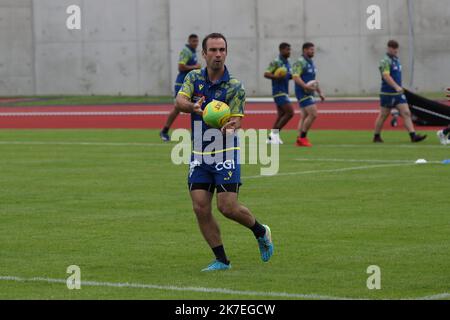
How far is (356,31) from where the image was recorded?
153 feet

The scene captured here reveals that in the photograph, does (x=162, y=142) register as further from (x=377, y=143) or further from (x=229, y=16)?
(x=229, y=16)

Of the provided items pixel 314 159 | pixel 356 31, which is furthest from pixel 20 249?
pixel 356 31

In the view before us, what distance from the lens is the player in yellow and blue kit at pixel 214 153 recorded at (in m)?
10.9

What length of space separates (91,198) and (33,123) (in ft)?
68.4

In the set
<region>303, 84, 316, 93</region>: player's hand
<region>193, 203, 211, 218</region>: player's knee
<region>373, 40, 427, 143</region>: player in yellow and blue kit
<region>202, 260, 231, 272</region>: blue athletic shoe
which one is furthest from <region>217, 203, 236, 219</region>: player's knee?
<region>373, 40, 427, 143</region>: player in yellow and blue kit

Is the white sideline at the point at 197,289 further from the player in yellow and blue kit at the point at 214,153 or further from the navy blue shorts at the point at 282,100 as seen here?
the navy blue shorts at the point at 282,100

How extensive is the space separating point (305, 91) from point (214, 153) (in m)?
16.6

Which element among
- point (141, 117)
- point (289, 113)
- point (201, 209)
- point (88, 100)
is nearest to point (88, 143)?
point (289, 113)

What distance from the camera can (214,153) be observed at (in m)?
11.0

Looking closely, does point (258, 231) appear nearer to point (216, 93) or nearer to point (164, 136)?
point (216, 93)

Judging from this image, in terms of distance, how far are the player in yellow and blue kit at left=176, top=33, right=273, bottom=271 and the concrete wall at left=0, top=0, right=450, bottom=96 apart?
115 ft

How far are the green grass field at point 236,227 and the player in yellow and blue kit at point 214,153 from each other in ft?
1.51

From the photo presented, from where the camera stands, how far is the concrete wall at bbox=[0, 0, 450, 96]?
45750 mm

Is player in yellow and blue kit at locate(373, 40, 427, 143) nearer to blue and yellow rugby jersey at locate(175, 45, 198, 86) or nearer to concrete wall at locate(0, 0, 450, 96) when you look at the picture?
blue and yellow rugby jersey at locate(175, 45, 198, 86)
